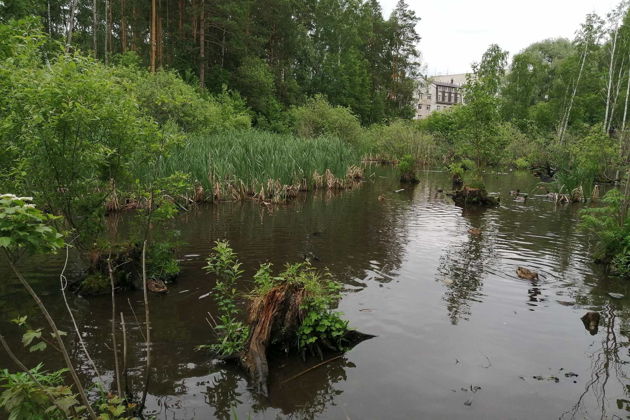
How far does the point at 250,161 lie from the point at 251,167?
226 millimetres

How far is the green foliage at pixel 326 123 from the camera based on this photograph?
96.2ft

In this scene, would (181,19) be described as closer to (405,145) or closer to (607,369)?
(405,145)

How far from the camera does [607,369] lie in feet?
16.4

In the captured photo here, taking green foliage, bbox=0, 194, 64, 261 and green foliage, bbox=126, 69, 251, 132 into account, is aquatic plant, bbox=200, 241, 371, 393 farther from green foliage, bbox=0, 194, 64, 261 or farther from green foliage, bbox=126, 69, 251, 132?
green foliage, bbox=126, 69, 251, 132

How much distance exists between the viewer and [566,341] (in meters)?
5.66

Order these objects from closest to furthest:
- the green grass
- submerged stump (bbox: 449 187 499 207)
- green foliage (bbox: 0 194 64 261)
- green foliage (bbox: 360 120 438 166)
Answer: green foliage (bbox: 0 194 64 261) → the green grass → submerged stump (bbox: 449 187 499 207) → green foliage (bbox: 360 120 438 166)

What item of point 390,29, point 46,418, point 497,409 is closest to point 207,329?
point 46,418

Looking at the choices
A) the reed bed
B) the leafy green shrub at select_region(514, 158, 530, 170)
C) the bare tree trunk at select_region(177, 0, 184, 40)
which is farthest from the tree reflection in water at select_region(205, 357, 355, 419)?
the leafy green shrub at select_region(514, 158, 530, 170)

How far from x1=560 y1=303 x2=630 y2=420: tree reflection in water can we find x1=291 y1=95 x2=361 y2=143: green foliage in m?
23.4

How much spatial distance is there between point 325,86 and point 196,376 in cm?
5252

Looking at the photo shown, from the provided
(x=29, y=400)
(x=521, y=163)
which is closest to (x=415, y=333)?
(x=29, y=400)

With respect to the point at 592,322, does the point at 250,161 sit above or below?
above

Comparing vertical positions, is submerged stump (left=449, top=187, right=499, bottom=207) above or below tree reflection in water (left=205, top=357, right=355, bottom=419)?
above

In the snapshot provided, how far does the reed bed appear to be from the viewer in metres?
14.6
